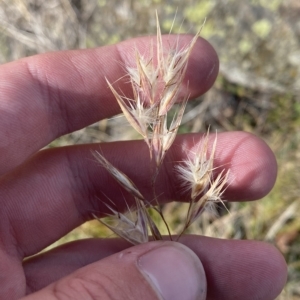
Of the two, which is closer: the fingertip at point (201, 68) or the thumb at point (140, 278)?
the thumb at point (140, 278)

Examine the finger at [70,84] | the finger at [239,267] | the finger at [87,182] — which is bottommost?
the finger at [239,267]

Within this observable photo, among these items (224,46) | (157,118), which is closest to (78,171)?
(157,118)

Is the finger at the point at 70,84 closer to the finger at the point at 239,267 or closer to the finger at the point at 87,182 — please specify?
the finger at the point at 87,182

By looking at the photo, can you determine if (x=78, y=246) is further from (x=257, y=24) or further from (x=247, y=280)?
(x=257, y=24)

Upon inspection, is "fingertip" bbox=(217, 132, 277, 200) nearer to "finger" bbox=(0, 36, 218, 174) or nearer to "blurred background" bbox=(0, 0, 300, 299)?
"finger" bbox=(0, 36, 218, 174)

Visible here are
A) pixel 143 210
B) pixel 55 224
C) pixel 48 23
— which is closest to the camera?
pixel 143 210

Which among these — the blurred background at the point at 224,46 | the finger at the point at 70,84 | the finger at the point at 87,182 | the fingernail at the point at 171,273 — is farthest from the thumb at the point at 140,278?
the blurred background at the point at 224,46

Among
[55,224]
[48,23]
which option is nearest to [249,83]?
[48,23]
